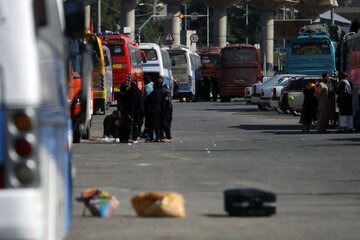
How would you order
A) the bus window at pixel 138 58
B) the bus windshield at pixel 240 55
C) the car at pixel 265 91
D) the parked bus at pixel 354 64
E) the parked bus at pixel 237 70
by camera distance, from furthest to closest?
1. the bus windshield at pixel 240 55
2. the parked bus at pixel 237 70
3. the bus window at pixel 138 58
4. the car at pixel 265 91
5. the parked bus at pixel 354 64

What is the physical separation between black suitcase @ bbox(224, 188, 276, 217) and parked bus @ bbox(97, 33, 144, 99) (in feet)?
133

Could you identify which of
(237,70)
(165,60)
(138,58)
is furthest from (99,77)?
(237,70)

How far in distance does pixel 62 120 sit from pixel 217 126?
2757cm

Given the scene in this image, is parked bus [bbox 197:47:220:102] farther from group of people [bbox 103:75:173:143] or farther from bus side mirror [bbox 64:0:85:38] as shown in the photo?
bus side mirror [bbox 64:0:85:38]

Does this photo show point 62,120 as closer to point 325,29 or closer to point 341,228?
point 341,228

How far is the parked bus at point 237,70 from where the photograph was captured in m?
69.8

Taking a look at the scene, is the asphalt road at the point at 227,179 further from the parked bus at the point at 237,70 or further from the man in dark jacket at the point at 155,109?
the parked bus at the point at 237,70

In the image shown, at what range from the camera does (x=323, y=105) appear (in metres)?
31.9

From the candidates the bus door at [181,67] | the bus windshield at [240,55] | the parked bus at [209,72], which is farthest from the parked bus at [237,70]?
the parked bus at [209,72]

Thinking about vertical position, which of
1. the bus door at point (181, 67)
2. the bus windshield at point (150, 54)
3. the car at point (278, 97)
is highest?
the bus windshield at point (150, 54)

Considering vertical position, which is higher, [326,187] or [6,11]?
[6,11]

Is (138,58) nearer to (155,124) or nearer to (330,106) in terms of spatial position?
(330,106)

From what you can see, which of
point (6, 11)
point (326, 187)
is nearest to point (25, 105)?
point (6, 11)

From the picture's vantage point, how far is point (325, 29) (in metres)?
65.7
